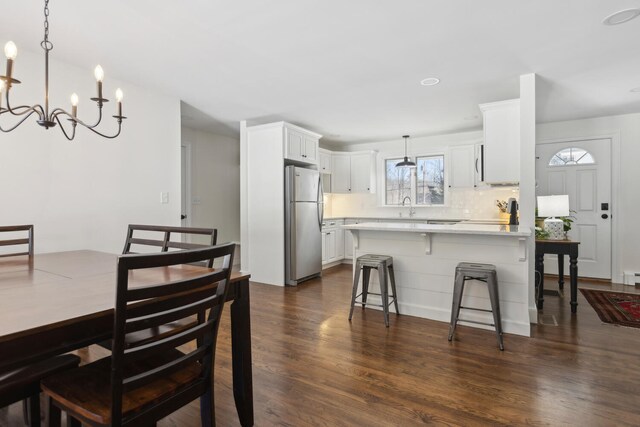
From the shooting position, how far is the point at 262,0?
6.75 feet

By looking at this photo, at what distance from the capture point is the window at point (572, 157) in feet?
16.2

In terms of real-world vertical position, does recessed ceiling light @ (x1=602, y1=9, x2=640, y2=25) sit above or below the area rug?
above

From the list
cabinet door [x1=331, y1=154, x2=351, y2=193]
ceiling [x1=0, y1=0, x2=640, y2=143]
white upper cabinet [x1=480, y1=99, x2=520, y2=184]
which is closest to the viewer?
→ ceiling [x1=0, y1=0, x2=640, y2=143]

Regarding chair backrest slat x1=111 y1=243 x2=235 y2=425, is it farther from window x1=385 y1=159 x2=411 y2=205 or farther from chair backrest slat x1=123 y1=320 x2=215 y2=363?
window x1=385 y1=159 x2=411 y2=205

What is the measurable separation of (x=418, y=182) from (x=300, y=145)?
2.48 metres

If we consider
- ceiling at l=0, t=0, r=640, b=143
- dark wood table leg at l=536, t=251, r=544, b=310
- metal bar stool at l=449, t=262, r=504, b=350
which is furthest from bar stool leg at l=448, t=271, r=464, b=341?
ceiling at l=0, t=0, r=640, b=143

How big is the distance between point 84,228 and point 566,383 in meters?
4.07

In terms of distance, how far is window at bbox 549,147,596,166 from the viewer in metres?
4.94

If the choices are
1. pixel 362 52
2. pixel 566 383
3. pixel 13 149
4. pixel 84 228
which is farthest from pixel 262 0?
pixel 566 383

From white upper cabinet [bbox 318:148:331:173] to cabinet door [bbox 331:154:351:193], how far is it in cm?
15

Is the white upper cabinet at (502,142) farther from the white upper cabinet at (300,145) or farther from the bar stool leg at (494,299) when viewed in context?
the white upper cabinet at (300,145)

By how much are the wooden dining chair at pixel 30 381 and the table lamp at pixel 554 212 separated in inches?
171

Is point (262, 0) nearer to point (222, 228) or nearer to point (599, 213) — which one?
point (222, 228)

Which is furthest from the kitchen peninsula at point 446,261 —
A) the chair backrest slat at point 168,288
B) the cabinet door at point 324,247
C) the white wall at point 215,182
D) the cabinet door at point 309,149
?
the white wall at point 215,182
